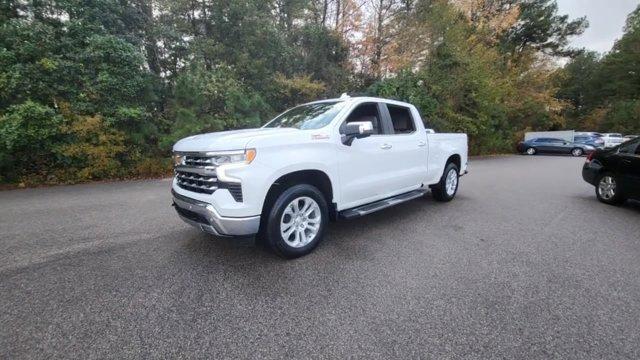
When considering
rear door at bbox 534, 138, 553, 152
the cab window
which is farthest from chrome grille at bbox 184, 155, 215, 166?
rear door at bbox 534, 138, 553, 152

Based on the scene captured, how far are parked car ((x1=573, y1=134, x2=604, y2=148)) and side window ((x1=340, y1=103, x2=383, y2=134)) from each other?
940 inches

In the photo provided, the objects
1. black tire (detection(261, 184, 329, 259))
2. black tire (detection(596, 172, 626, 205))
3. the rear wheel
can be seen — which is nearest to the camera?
black tire (detection(261, 184, 329, 259))

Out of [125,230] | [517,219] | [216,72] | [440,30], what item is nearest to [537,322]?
[517,219]

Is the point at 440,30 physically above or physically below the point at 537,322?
above

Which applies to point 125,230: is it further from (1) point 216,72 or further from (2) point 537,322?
(1) point 216,72

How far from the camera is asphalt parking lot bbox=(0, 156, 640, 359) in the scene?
7.00ft

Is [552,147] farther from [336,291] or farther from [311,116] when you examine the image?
[336,291]

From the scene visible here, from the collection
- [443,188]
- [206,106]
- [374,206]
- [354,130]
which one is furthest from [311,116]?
[206,106]

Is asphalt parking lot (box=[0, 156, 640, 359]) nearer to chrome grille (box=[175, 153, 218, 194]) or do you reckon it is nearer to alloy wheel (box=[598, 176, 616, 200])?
chrome grille (box=[175, 153, 218, 194])

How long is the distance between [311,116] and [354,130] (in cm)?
84

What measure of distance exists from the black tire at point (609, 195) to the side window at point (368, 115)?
5.12 metres

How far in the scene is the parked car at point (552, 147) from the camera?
20.3 meters

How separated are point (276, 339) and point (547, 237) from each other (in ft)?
13.2

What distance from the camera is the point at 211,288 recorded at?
2887 millimetres
